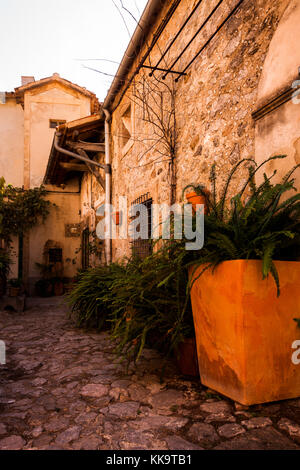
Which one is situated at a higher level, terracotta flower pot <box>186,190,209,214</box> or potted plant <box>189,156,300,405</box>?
terracotta flower pot <box>186,190,209,214</box>

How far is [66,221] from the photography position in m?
10.8

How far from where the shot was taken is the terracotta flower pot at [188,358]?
241 cm

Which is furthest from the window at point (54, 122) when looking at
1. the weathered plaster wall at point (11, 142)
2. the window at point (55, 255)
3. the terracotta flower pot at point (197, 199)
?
the terracotta flower pot at point (197, 199)

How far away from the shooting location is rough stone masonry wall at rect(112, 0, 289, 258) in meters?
2.66

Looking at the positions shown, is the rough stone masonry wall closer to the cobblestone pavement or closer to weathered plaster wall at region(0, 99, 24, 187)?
the cobblestone pavement

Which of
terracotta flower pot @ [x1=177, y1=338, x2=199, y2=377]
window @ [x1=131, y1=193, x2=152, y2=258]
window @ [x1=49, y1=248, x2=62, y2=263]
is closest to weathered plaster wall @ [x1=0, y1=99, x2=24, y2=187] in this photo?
window @ [x1=49, y1=248, x2=62, y2=263]

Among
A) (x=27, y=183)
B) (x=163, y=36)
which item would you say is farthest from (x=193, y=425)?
(x=27, y=183)

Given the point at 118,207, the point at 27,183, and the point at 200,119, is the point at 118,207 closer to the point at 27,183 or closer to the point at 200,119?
the point at 200,119

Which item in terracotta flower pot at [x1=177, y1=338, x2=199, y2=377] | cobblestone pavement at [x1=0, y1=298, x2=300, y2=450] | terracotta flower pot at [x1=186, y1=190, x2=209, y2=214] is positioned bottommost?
cobblestone pavement at [x1=0, y1=298, x2=300, y2=450]

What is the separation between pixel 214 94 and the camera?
3.23 meters

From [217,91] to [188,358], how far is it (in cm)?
242

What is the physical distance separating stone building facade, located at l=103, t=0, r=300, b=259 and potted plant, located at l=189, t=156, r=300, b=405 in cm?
48

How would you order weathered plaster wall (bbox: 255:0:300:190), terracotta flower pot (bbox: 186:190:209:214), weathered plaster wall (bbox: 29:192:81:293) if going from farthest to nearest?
weathered plaster wall (bbox: 29:192:81:293) < terracotta flower pot (bbox: 186:190:209:214) < weathered plaster wall (bbox: 255:0:300:190)

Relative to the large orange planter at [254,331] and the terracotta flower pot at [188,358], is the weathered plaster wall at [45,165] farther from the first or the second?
the large orange planter at [254,331]
